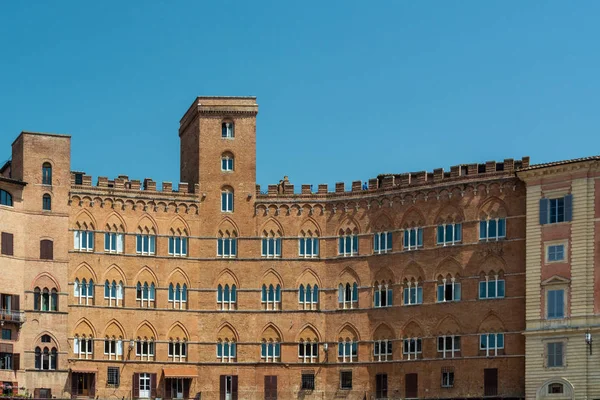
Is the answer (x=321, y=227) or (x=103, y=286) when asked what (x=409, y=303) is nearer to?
(x=321, y=227)

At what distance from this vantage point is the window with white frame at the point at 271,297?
11606 cm

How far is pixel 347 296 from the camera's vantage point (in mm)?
115688

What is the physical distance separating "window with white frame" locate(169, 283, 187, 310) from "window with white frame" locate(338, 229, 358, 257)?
14.3 metres

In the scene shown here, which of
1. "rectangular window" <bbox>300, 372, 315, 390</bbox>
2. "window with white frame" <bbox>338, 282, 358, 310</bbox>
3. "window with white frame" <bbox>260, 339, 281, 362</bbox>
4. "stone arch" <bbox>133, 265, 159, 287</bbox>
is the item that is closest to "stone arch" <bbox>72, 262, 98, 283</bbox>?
"stone arch" <bbox>133, 265, 159, 287</bbox>

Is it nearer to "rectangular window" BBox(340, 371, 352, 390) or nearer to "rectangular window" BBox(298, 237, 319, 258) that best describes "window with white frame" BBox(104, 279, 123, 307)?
"rectangular window" BBox(298, 237, 319, 258)

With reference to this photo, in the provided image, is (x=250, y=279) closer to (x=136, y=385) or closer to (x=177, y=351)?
(x=177, y=351)

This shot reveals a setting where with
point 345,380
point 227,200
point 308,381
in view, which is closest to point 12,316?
point 227,200

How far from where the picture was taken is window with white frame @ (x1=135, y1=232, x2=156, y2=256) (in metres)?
115

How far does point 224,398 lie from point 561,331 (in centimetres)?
3056

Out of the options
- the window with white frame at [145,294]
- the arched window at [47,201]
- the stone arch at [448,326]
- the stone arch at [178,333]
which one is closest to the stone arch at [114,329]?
the window with white frame at [145,294]

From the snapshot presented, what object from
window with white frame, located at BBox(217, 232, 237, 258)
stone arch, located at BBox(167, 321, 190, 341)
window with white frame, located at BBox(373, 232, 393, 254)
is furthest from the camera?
window with white frame, located at BBox(217, 232, 237, 258)

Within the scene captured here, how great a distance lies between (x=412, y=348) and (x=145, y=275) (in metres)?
24.3

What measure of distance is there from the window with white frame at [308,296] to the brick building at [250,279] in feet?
0.42

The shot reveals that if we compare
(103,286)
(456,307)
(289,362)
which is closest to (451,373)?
(456,307)
